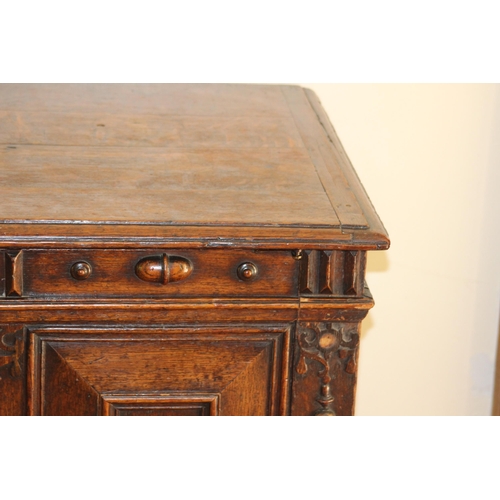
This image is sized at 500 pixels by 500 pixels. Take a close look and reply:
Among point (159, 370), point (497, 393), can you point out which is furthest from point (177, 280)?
point (497, 393)

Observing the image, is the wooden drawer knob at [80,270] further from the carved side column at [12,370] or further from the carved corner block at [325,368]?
the carved corner block at [325,368]

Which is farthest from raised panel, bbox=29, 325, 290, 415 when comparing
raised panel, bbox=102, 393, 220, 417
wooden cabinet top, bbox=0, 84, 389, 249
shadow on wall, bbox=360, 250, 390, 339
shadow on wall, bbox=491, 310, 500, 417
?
shadow on wall, bbox=491, 310, 500, 417

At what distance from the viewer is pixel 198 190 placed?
118 centimetres

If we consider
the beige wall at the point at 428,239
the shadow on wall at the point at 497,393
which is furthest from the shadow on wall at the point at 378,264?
the shadow on wall at the point at 497,393

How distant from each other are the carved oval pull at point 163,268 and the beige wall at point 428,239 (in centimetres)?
78

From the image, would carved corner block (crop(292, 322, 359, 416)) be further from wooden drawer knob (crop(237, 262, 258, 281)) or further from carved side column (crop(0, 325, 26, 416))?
carved side column (crop(0, 325, 26, 416))

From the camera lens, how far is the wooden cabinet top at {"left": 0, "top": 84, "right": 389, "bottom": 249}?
1088 millimetres

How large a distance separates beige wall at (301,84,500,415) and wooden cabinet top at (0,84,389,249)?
10.5 inches

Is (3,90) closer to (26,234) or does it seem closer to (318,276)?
(26,234)

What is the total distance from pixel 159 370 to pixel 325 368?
22 centimetres

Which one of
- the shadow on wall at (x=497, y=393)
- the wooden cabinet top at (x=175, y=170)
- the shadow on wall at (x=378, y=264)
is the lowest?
the shadow on wall at (x=497, y=393)

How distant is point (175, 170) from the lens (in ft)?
4.05

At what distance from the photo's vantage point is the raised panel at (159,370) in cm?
117

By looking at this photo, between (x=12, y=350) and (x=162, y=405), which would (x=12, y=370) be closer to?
(x=12, y=350)
